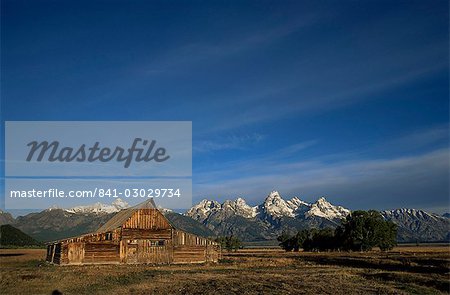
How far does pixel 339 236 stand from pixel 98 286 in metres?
89.7

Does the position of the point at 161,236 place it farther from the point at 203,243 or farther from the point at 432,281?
the point at 432,281

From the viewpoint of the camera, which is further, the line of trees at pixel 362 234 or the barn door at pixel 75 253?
the line of trees at pixel 362 234

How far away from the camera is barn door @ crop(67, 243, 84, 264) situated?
5628 centimetres

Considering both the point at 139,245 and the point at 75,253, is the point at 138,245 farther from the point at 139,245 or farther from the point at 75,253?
the point at 75,253

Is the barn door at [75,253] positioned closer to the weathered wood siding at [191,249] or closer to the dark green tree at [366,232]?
the weathered wood siding at [191,249]

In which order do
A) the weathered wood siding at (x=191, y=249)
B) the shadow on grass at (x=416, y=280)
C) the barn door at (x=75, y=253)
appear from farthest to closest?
the weathered wood siding at (x=191, y=249) < the barn door at (x=75, y=253) < the shadow on grass at (x=416, y=280)

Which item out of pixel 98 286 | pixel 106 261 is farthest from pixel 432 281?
pixel 106 261

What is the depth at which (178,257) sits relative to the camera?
61.6 meters

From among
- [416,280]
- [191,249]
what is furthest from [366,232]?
[416,280]

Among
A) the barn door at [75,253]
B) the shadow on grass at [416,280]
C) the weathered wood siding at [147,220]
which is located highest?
the weathered wood siding at [147,220]

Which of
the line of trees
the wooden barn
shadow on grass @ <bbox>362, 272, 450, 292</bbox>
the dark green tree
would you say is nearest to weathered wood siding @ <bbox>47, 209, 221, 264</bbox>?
the wooden barn

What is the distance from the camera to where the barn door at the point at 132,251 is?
59.4m

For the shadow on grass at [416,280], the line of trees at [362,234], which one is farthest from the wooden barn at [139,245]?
the line of trees at [362,234]

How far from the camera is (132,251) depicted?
196ft
